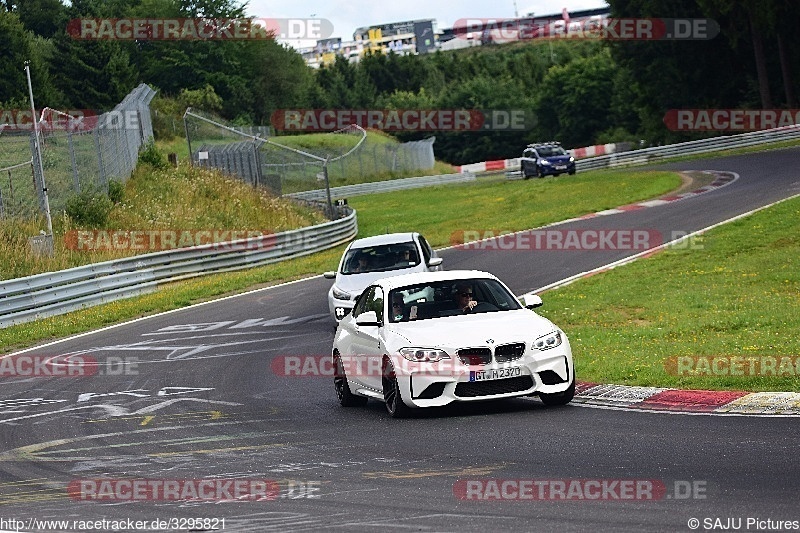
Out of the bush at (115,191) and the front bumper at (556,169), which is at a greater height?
the bush at (115,191)

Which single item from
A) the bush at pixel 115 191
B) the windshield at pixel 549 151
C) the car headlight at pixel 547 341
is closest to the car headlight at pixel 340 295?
the car headlight at pixel 547 341

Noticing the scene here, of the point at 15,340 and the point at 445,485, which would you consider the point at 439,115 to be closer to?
the point at 15,340

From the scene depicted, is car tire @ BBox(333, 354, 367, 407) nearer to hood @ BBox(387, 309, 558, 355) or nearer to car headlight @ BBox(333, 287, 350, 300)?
hood @ BBox(387, 309, 558, 355)

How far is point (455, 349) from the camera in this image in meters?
11.8

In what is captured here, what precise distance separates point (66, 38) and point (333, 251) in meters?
56.1

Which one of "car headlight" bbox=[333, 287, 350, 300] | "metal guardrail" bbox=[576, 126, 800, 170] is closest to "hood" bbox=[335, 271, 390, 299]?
"car headlight" bbox=[333, 287, 350, 300]

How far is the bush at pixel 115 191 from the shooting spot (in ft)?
123

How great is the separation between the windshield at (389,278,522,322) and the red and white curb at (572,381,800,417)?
1265 mm

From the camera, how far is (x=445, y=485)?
872cm

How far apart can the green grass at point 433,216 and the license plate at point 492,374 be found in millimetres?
13384

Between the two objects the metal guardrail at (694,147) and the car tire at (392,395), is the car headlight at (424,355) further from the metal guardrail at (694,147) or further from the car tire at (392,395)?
the metal guardrail at (694,147)

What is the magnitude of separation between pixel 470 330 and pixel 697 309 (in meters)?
8.61

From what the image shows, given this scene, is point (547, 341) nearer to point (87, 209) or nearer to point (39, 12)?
point (87, 209)

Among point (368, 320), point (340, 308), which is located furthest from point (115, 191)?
point (368, 320)
